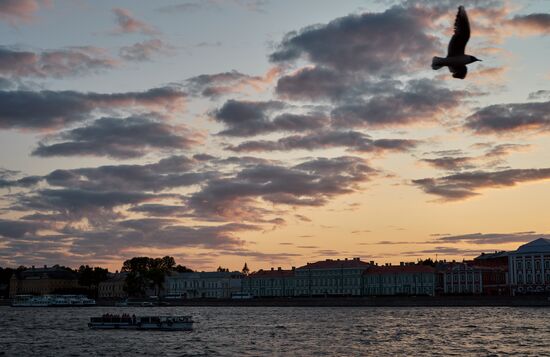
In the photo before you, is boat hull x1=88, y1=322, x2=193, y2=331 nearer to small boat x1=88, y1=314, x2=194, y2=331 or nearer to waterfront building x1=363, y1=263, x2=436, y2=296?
small boat x1=88, y1=314, x2=194, y2=331

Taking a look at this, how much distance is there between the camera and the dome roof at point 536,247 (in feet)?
471

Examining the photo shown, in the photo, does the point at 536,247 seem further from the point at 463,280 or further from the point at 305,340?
the point at 305,340

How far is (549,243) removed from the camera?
14475 centimetres

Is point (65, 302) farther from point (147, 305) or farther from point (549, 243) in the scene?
point (549, 243)

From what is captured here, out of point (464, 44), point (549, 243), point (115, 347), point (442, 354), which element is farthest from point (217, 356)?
point (549, 243)

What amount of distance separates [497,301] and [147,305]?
243 feet

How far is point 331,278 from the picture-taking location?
166875 millimetres

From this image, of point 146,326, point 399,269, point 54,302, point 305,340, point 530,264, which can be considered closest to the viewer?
point 305,340

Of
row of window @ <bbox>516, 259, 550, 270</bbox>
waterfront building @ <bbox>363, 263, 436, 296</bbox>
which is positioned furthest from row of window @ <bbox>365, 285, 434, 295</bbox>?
row of window @ <bbox>516, 259, 550, 270</bbox>

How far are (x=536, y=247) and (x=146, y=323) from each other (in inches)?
3604

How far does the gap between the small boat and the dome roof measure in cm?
8666

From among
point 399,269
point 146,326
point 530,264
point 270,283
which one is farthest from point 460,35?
point 270,283

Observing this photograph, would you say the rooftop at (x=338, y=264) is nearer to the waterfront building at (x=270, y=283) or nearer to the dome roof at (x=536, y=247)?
the waterfront building at (x=270, y=283)

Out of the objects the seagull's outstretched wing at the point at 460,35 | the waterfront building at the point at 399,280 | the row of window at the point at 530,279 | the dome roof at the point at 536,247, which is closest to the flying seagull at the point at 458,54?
the seagull's outstretched wing at the point at 460,35
